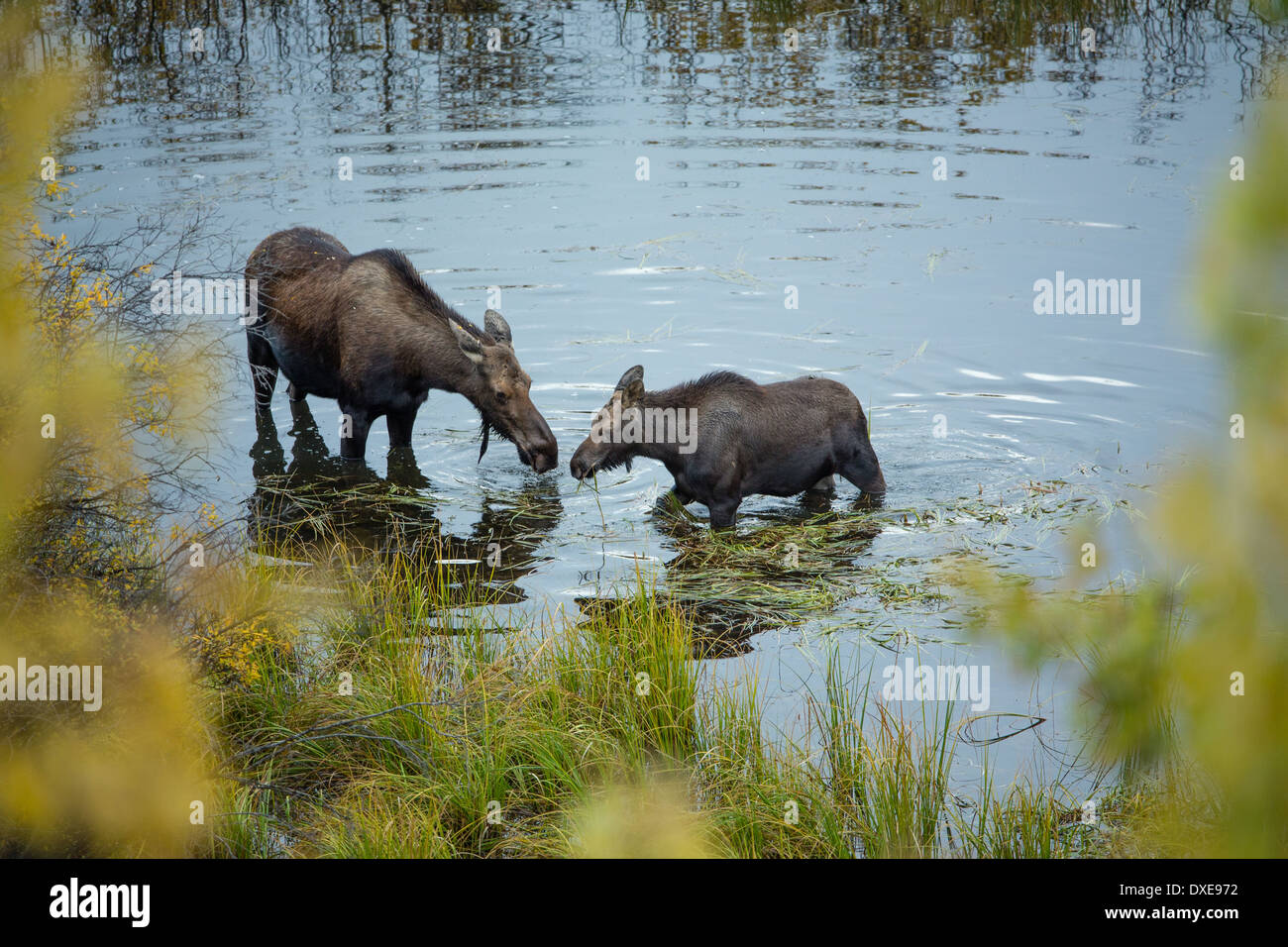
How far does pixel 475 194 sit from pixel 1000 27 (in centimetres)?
1093

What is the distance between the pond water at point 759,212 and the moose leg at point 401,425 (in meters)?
0.28

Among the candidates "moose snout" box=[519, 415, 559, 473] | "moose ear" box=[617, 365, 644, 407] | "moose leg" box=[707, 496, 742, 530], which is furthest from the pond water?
"moose ear" box=[617, 365, 644, 407]

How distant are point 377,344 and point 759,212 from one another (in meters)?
8.01

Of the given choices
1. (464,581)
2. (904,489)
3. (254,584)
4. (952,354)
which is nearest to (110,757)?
(254,584)

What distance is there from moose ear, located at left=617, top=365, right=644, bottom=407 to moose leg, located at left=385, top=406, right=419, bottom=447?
2.56 meters

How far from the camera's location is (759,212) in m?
17.3

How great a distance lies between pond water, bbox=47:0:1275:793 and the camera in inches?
388

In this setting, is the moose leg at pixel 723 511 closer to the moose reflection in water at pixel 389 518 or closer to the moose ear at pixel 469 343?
the moose reflection in water at pixel 389 518

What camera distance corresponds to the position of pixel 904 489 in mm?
10008

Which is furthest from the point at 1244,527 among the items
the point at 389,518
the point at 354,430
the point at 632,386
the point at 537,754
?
the point at 354,430

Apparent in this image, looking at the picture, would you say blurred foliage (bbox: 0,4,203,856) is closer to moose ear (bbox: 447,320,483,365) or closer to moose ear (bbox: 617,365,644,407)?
moose ear (bbox: 617,365,644,407)

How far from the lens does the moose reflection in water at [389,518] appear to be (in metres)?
9.03

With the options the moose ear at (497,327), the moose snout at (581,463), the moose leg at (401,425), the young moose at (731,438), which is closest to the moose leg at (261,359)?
the moose leg at (401,425)
